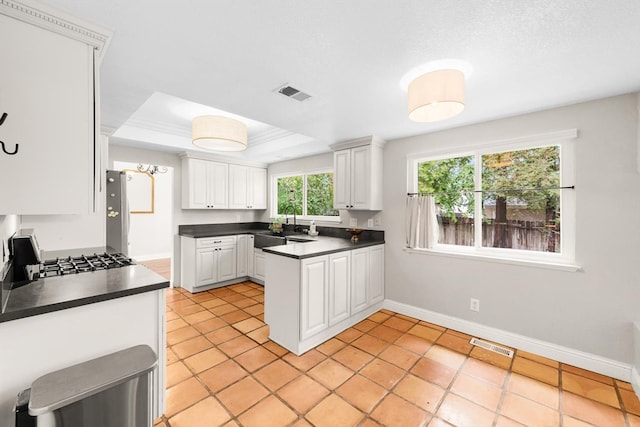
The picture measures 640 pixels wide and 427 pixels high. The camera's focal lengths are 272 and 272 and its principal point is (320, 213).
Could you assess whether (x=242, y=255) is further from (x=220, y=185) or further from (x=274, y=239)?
(x=220, y=185)

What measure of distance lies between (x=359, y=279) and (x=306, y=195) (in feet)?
7.03

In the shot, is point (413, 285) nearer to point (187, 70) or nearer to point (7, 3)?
point (187, 70)

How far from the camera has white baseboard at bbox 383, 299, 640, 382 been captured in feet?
7.32

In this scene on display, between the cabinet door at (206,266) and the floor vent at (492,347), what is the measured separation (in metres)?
3.69

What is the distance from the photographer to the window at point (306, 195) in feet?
15.2

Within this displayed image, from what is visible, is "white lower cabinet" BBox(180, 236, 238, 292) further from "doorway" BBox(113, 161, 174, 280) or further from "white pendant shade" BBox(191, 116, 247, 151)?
"doorway" BBox(113, 161, 174, 280)

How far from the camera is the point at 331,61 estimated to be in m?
1.72

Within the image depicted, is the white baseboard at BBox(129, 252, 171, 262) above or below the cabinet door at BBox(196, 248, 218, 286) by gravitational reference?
below

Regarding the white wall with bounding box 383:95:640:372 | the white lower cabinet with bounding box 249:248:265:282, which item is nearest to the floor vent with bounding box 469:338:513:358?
the white wall with bounding box 383:95:640:372

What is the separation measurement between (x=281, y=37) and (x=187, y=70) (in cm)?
77

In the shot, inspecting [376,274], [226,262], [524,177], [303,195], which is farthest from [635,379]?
[226,262]

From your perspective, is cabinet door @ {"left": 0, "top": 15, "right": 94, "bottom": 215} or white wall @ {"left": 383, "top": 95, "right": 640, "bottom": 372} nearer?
cabinet door @ {"left": 0, "top": 15, "right": 94, "bottom": 215}

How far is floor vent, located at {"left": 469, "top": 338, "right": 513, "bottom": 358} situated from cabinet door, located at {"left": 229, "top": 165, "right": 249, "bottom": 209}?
4.13m

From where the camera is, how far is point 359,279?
326 cm
